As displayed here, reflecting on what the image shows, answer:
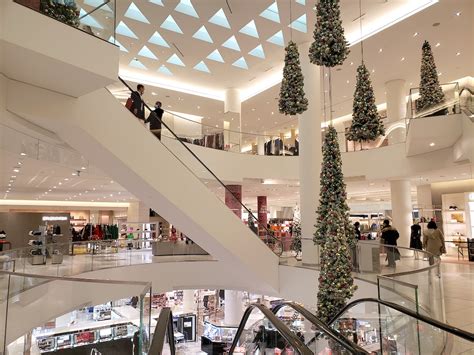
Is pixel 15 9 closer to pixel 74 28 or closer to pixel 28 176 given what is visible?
pixel 74 28

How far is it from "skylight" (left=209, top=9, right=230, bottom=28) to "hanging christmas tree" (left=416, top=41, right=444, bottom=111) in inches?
233

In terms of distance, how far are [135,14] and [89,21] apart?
7.26 m

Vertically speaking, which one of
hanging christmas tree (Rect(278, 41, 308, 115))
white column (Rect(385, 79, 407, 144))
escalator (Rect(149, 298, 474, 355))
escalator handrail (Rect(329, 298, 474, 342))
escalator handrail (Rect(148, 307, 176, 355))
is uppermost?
white column (Rect(385, 79, 407, 144))

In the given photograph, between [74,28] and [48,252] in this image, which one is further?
[48,252]

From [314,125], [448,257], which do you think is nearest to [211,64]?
[314,125]

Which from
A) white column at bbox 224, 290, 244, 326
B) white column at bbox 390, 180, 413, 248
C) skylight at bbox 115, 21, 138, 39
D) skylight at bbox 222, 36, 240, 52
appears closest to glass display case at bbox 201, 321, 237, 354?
white column at bbox 224, 290, 244, 326

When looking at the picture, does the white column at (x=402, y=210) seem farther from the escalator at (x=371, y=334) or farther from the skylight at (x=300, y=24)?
→ the escalator at (x=371, y=334)

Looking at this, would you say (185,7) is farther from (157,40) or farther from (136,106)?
(136,106)

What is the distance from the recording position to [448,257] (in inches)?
567

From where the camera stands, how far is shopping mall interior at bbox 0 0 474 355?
3971 mm

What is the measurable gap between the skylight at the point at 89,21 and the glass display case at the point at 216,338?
1374 centimetres

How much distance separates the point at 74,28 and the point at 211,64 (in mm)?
10303

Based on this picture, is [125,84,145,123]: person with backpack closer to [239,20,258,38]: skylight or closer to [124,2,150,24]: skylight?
[124,2,150,24]: skylight

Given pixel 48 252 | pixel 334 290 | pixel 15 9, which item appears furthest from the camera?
pixel 48 252
